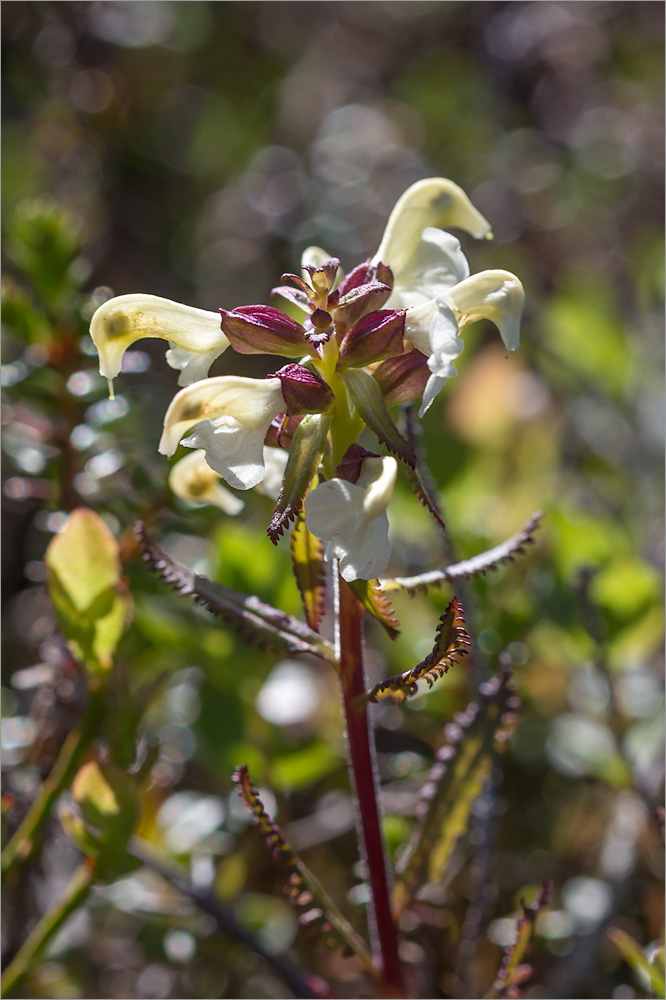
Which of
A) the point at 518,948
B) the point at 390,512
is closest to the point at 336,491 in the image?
the point at 518,948

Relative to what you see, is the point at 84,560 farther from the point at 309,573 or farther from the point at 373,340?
the point at 373,340

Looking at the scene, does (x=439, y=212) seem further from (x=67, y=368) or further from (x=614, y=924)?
(x=614, y=924)

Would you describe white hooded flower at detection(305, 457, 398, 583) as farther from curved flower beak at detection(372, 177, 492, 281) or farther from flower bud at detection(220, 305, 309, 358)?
curved flower beak at detection(372, 177, 492, 281)

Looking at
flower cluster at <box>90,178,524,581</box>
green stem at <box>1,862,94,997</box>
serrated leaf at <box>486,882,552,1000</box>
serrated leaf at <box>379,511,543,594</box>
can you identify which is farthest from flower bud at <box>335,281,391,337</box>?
green stem at <box>1,862,94,997</box>

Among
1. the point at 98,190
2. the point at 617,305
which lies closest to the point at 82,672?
the point at 617,305

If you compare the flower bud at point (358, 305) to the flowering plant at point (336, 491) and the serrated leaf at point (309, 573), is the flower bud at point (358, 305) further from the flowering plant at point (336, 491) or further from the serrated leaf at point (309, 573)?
the serrated leaf at point (309, 573)

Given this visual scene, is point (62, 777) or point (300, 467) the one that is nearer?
point (300, 467)

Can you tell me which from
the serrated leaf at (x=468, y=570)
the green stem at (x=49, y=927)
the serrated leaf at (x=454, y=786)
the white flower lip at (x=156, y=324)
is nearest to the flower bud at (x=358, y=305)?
the white flower lip at (x=156, y=324)
